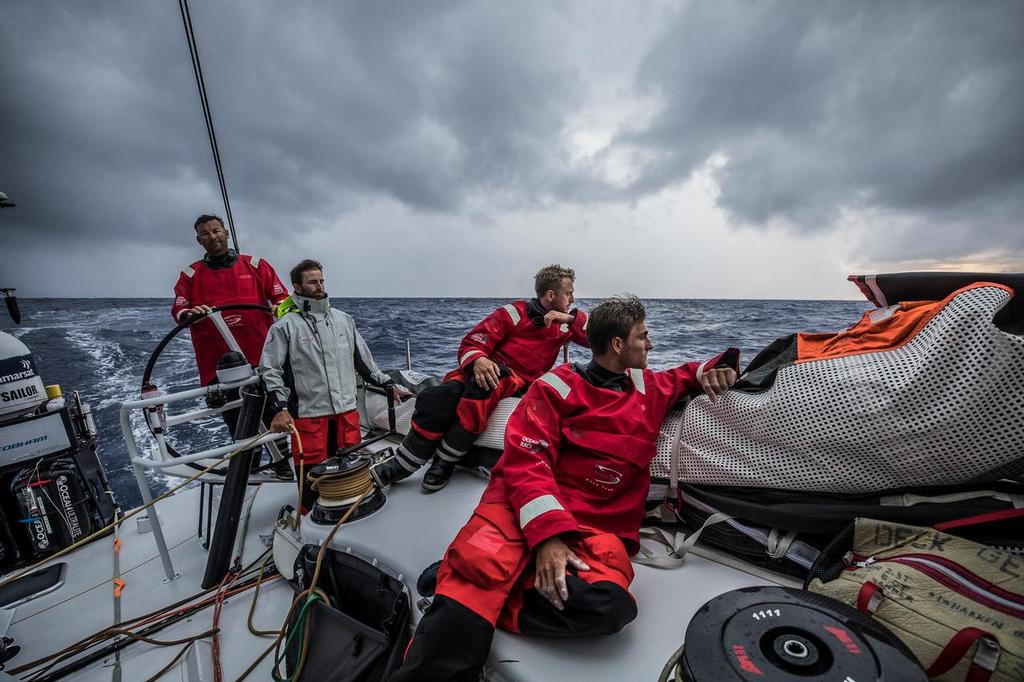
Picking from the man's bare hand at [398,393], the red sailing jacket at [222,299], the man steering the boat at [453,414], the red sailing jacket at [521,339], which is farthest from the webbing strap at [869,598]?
the red sailing jacket at [222,299]

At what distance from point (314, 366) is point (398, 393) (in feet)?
1.87

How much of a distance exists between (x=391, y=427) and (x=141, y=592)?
1.49 m

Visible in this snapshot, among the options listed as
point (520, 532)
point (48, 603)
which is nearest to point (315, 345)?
point (48, 603)

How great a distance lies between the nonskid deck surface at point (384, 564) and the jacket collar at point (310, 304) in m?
1.19

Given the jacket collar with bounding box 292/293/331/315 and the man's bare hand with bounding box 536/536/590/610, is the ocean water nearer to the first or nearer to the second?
the jacket collar with bounding box 292/293/331/315

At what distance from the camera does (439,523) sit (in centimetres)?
178

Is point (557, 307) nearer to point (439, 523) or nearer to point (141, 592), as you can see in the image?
point (439, 523)

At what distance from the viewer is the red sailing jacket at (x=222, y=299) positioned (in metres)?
3.00

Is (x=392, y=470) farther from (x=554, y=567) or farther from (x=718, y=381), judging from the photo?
(x=718, y=381)

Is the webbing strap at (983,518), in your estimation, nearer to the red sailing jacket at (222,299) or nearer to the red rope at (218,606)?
the red rope at (218,606)

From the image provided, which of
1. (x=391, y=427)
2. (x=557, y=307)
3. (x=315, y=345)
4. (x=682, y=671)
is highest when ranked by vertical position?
(x=557, y=307)

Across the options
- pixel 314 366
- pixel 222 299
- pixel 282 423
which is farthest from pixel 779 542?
pixel 222 299

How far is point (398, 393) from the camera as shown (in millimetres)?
2930

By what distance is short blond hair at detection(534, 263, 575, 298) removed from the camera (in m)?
2.86
